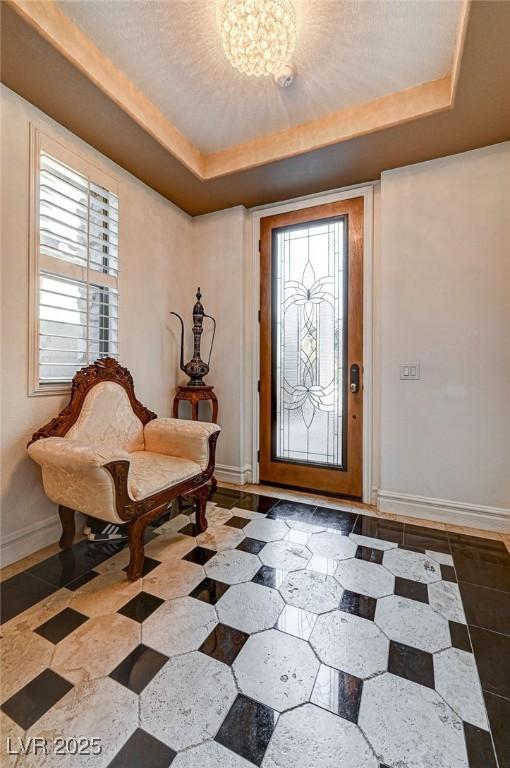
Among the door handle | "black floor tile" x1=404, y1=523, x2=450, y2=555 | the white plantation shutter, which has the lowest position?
"black floor tile" x1=404, y1=523, x2=450, y2=555

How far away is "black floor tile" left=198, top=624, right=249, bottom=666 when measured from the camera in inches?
48.8

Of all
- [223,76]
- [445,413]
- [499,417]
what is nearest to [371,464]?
[445,413]

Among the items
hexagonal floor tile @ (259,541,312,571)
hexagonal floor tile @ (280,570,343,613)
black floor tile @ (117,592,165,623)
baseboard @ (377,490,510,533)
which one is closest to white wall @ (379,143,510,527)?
baseboard @ (377,490,510,533)

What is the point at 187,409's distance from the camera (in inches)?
130

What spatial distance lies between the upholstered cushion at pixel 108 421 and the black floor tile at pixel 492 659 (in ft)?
6.46

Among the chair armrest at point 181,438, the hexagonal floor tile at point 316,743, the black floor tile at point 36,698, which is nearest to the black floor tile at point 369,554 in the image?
the hexagonal floor tile at point 316,743

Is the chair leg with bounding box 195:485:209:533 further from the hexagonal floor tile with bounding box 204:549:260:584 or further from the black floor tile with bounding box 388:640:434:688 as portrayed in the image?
the black floor tile with bounding box 388:640:434:688

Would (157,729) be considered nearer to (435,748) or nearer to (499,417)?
(435,748)

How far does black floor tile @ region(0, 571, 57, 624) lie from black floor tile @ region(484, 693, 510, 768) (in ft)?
5.87

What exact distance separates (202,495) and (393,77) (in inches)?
111

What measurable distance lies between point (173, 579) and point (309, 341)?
80.5 inches

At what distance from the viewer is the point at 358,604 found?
59.7 inches

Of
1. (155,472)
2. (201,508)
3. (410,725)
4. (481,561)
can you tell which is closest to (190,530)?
(201,508)

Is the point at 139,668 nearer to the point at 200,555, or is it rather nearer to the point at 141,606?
the point at 141,606
